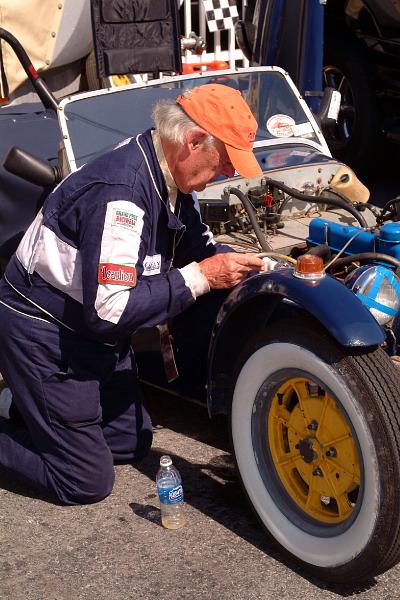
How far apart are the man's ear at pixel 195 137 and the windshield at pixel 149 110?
117 centimetres

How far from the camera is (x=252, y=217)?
3.71 m

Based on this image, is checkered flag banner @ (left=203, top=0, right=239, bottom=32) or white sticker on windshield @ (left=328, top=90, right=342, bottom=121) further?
checkered flag banner @ (left=203, top=0, right=239, bottom=32)

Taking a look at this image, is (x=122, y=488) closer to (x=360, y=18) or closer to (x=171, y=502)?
(x=171, y=502)

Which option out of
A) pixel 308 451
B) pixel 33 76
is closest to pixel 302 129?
pixel 33 76

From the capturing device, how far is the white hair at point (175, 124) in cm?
295

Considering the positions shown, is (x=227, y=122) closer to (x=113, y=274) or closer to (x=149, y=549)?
(x=113, y=274)

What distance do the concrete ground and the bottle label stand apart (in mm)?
101

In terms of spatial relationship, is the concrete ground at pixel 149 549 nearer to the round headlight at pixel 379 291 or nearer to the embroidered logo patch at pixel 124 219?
the round headlight at pixel 379 291

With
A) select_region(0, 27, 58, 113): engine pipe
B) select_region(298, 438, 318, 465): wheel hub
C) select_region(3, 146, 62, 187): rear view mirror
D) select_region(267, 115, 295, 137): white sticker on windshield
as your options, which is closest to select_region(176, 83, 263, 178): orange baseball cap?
select_region(298, 438, 318, 465): wheel hub

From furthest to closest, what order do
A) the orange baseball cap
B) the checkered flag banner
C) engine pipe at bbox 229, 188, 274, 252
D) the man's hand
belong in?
the checkered flag banner < engine pipe at bbox 229, 188, 274, 252 < the man's hand < the orange baseball cap

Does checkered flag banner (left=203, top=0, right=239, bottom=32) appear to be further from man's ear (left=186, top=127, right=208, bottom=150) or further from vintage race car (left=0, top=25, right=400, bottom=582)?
man's ear (left=186, top=127, right=208, bottom=150)

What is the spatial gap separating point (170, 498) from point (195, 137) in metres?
1.19

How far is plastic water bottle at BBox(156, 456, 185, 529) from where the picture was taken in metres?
3.13

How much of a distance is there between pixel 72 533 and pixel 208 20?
736 centimetres
